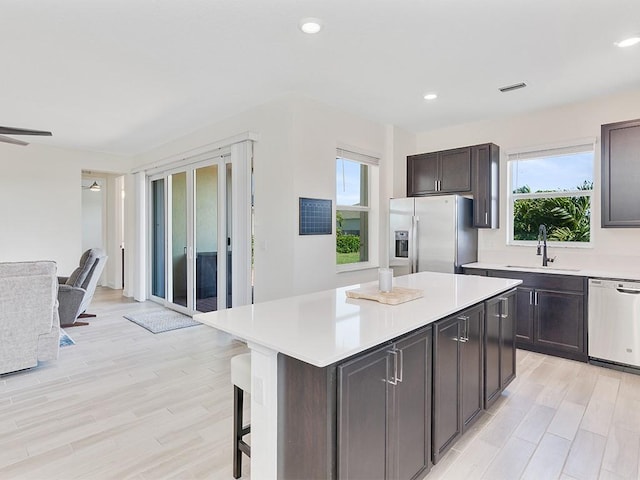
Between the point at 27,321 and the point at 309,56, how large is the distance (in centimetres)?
340

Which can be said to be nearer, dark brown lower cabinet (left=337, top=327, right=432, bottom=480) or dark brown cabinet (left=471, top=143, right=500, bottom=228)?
dark brown lower cabinet (left=337, top=327, right=432, bottom=480)

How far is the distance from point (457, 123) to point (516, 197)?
1.26 meters

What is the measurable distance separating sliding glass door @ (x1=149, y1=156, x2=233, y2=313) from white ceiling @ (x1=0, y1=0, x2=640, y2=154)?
102 cm

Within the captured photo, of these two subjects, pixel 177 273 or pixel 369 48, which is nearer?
pixel 369 48

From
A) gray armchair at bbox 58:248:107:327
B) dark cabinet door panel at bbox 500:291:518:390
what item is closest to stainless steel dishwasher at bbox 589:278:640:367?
dark cabinet door panel at bbox 500:291:518:390

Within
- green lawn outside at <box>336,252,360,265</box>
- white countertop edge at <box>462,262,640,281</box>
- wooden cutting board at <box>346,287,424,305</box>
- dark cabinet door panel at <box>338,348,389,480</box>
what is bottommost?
dark cabinet door panel at <box>338,348,389,480</box>

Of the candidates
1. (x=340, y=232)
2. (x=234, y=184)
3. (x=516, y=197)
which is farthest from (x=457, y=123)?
(x=234, y=184)

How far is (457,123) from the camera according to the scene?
4.86 metres

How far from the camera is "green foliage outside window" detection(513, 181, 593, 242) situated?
4094 mm

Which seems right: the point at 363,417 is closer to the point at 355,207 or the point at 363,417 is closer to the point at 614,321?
the point at 614,321

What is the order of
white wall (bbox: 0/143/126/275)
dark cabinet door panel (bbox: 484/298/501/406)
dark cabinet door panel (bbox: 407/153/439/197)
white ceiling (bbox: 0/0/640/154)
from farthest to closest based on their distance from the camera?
white wall (bbox: 0/143/126/275) → dark cabinet door panel (bbox: 407/153/439/197) → dark cabinet door panel (bbox: 484/298/501/406) → white ceiling (bbox: 0/0/640/154)

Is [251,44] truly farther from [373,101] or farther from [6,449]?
[6,449]

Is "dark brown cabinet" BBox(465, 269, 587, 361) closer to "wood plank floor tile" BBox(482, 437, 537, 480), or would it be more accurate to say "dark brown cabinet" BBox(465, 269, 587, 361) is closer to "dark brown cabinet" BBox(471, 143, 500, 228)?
"dark brown cabinet" BBox(471, 143, 500, 228)

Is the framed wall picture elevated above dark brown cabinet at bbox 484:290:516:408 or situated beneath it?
elevated above
